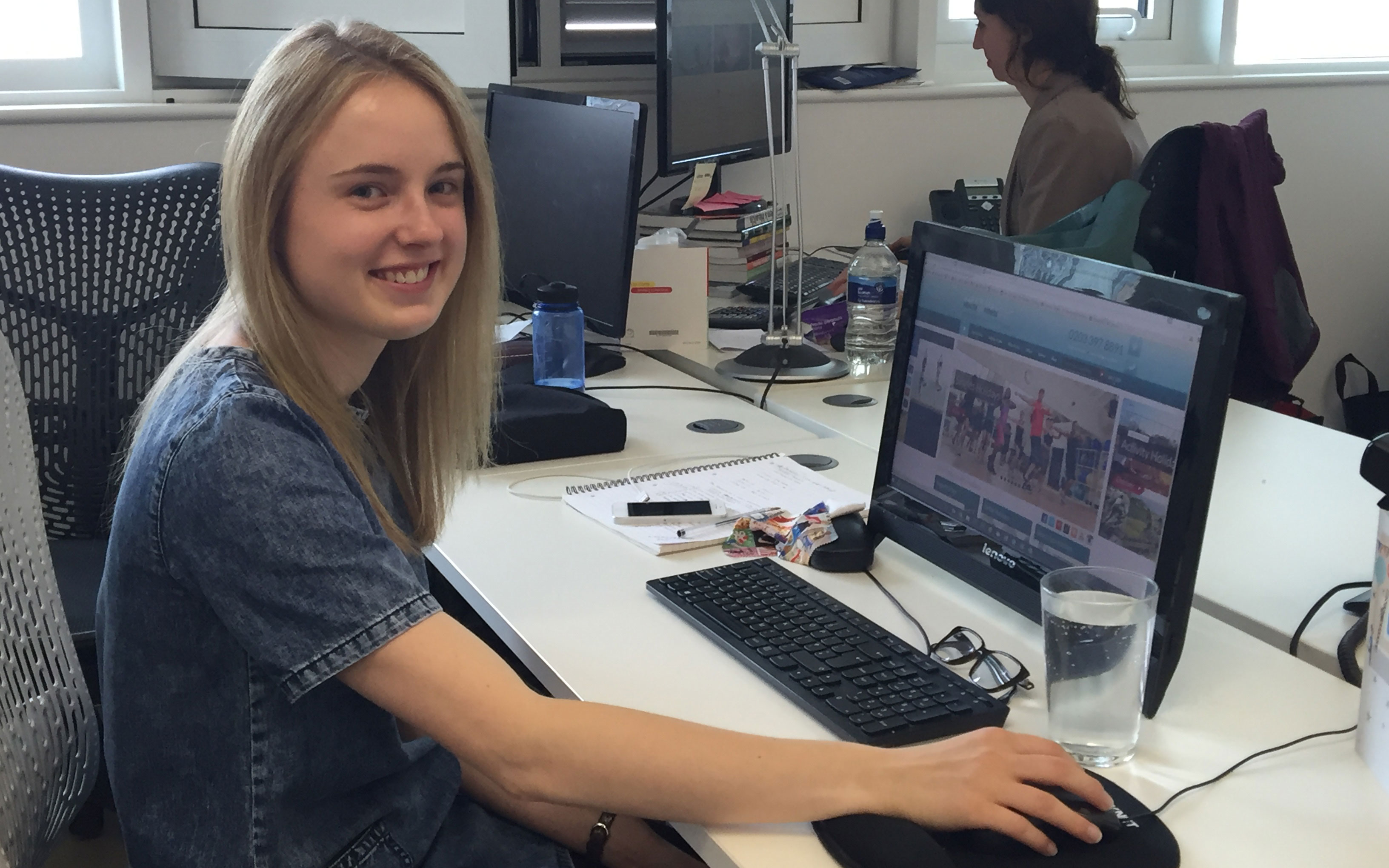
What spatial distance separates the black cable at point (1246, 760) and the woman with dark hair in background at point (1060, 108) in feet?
6.14

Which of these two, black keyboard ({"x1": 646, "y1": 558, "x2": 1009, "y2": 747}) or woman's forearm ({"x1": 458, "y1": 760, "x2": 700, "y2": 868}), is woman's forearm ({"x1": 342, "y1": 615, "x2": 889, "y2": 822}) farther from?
woman's forearm ({"x1": 458, "y1": 760, "x2": 700, "y2": 868})

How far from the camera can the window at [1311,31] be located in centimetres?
379

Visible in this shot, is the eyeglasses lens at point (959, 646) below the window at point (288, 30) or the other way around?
below

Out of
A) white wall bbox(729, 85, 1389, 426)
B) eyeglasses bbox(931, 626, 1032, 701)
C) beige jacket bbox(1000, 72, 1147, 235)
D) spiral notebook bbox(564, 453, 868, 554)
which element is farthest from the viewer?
white wall bbox(729, 85, 1389, 426)

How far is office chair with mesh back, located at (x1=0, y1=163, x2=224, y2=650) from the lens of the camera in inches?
74.5

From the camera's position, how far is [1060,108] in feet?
9.20

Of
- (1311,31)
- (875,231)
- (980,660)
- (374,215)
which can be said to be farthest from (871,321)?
(1311,31)

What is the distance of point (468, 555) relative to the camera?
144 centimetres

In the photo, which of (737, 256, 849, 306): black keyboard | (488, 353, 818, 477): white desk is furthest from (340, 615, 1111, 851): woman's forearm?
(737, 256, 849, 306): black keyboard

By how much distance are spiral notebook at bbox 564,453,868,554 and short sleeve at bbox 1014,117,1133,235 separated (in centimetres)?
135

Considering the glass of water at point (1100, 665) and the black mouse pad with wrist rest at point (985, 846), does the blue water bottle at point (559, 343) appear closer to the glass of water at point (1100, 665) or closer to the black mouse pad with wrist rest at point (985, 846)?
the glass of water at point (1100, 665)

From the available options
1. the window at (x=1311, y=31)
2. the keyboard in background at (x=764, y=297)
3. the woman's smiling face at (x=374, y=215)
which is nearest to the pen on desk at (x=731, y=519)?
the woman's smiling face at (x=374, y=215)

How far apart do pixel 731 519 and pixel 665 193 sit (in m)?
1.54

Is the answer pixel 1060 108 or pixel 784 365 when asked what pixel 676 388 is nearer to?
pixel 784 365
